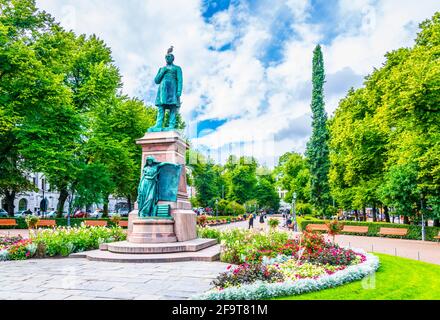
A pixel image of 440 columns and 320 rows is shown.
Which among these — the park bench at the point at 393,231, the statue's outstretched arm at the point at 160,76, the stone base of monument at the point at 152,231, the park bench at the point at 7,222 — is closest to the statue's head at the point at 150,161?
the stone base of monument at the point at 152,231

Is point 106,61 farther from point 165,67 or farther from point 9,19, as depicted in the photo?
point 165,67

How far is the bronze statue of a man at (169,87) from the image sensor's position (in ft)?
51.0

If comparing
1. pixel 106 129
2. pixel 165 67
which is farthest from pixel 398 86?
pixel 106 129

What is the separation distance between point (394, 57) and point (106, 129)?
25941 millimetres

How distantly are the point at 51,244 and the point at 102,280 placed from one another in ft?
17.1

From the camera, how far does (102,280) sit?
8.12 m

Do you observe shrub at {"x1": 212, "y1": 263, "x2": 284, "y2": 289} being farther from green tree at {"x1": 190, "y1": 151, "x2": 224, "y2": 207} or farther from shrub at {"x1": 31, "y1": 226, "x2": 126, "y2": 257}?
green tree at {"x1": 190, "y1": 151, "x2": 224, "y2": 207}

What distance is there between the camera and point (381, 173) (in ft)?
101

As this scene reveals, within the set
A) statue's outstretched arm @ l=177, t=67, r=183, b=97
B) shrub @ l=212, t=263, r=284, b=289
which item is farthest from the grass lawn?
statue's outstretched arm @ l=177, t=67, r=183, b=97

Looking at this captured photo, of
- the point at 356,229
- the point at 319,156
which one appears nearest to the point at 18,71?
the point at 356,229

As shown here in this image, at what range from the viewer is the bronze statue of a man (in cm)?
1555

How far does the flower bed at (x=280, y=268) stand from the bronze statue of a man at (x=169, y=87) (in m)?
6.56

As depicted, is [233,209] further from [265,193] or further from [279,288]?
[279,288]
